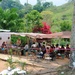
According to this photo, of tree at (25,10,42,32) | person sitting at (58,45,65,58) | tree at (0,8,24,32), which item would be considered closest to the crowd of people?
person sitting at (58,45,65,58)

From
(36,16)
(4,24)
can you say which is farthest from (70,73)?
(36,16)

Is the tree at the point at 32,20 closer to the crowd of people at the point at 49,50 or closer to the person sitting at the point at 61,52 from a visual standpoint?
the crowd of people at the point at 49,50

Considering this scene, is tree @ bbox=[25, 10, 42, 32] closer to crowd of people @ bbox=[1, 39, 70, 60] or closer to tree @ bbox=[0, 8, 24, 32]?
tree @ bbox=[0, 8, 24, 32]

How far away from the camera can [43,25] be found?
1297 inches

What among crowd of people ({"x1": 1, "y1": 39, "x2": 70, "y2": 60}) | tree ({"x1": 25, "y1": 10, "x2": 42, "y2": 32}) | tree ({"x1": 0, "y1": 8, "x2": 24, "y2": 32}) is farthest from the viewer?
tree ({"x1": 25, "y1": 10, "x2": 42, "y2": 32})

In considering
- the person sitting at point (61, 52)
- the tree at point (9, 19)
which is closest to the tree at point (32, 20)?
the tree at point (9, 19)

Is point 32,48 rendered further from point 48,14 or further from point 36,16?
point 48,14

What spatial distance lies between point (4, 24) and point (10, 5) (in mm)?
75243

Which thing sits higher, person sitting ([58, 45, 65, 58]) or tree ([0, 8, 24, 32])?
tree ([0, 8, 24, 32])

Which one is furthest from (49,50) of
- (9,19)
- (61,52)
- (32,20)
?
(32,20)

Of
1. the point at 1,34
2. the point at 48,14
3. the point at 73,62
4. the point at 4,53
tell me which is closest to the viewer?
the point at 73,62

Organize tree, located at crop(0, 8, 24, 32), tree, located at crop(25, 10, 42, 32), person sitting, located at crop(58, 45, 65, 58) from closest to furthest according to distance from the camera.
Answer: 1. person sitting, located at crop(58, 45, 65, 58)
2. tree, located at crop(0, 8, 24, 32)
3. tree, located at crop(25, 10, 42, 32)

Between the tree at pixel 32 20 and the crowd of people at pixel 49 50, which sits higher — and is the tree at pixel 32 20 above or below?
above

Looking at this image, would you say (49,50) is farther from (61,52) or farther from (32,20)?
(32,20)
